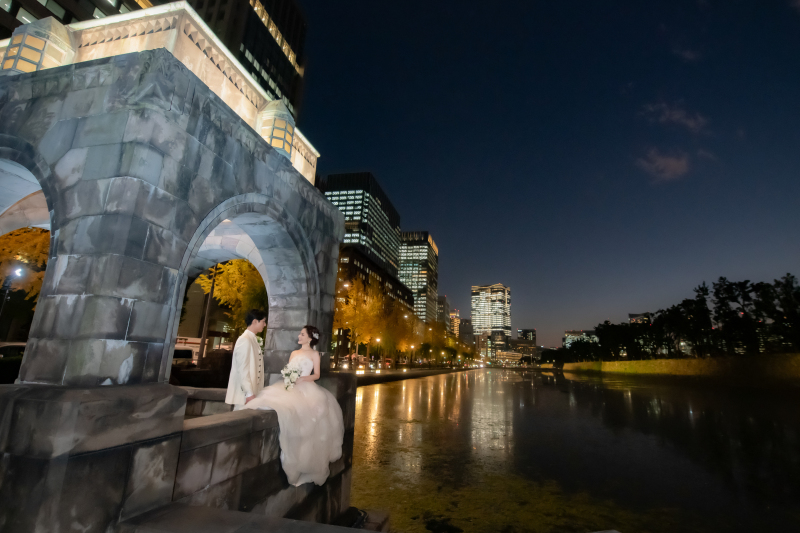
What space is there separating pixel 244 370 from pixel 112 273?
2.25 meters

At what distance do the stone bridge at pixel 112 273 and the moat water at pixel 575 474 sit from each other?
277cm

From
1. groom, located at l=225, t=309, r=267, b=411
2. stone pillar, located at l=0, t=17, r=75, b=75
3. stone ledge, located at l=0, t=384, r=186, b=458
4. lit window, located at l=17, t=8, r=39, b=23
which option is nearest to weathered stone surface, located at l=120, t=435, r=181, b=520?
stone ledge, located at l=0, t=384, r=186, b=458

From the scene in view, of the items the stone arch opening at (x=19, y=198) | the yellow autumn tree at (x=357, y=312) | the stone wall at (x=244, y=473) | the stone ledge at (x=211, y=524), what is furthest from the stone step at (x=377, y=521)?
the yellow autumn tree at (x=357, y=312)

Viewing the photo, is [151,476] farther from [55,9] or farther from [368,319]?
[55,9]

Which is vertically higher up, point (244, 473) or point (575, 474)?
point (244, 473)

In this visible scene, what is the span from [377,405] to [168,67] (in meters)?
13.3

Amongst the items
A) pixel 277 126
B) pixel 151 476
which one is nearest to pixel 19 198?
pixel 277 126

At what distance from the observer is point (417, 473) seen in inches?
266

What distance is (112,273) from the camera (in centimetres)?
299

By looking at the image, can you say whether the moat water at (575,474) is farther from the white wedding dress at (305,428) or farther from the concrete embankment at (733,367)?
the concrete embankment at (733,367)

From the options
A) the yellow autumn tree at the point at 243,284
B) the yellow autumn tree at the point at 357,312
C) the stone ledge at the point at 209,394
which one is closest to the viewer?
the stone ledge at the point at 209,394

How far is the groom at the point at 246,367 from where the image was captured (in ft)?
15.6

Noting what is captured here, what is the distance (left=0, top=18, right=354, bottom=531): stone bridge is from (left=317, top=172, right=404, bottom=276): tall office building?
12974 centimetres

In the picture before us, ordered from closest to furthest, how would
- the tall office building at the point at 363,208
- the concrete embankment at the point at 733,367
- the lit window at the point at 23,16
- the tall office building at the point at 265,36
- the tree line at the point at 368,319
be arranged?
the concrete embankment at the point at 733,367, the lit window at the point at 23,16, the tree line at the point at 368,319, the tall office building at the point at 265,36, the tall office building at the point at 363,208
